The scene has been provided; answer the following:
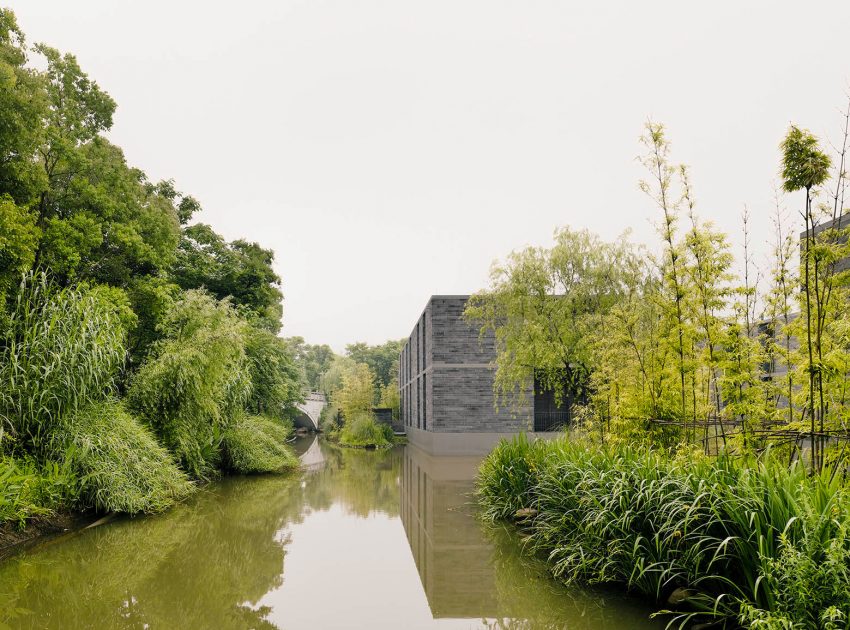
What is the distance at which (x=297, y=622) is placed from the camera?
5207mm

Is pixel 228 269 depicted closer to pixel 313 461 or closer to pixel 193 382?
pixel 313 461

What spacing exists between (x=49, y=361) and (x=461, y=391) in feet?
52.2

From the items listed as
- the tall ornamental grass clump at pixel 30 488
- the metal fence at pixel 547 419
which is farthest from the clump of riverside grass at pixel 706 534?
the metal fence at pixel 547 419

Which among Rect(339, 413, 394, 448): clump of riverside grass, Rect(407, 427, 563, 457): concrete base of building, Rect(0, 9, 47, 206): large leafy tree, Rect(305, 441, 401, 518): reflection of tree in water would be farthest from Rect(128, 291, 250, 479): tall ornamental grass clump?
Rect(339, 413, 394, 448): clump of riverside grass

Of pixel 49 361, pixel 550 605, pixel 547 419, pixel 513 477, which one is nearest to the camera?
pixel 550 605

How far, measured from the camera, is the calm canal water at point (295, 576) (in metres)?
5.27

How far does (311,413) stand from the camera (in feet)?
142

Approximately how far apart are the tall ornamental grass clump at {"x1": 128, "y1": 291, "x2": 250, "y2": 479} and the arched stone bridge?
28.2m

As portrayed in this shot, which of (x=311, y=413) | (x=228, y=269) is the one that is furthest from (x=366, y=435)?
(x=311, y=413)

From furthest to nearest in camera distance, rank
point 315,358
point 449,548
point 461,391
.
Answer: point 315,358, point 461,391, point 449,548

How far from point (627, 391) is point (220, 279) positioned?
15094 millimetres

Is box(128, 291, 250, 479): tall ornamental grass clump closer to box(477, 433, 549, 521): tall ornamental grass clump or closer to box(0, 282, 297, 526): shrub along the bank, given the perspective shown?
box(0, 282, 297, 526): shrub along the bank

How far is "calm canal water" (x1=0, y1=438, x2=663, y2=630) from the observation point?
527 cm

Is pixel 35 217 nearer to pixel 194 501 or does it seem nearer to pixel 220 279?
pixel 194 501
